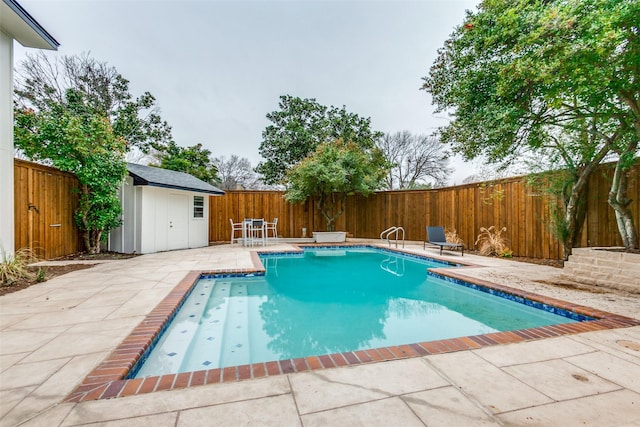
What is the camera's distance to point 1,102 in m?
4.54

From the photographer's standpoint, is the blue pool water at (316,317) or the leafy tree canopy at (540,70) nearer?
the blue pool water at (316,317)

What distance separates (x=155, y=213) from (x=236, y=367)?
7.33 meters

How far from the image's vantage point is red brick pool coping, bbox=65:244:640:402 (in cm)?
174

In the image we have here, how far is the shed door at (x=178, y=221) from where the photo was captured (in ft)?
28.1

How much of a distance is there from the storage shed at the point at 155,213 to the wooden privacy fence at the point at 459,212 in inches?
75.8

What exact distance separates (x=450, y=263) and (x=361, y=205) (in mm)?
5929

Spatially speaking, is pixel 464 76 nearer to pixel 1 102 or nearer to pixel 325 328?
pixel 325 328

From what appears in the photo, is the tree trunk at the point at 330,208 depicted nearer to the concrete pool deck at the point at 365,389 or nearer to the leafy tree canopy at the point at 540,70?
the leafy tree canopy at the point at 540,70

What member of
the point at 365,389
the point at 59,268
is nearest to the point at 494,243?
the point at 365,389

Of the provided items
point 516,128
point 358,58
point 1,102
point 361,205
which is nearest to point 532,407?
point 516,128

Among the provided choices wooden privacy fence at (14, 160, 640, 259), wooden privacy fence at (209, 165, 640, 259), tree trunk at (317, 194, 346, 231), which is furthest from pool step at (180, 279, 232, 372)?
tree trunk at (317, 194, 346, 231)

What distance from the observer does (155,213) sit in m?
8.02

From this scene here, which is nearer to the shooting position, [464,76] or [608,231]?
[464,76]

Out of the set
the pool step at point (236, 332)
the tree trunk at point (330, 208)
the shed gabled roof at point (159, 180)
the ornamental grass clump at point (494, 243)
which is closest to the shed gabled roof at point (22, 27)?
the shed gabled roof at point (159, 180)
